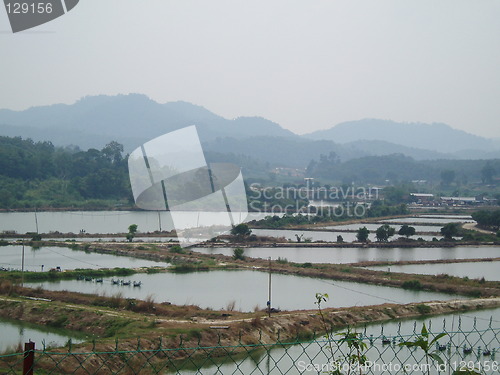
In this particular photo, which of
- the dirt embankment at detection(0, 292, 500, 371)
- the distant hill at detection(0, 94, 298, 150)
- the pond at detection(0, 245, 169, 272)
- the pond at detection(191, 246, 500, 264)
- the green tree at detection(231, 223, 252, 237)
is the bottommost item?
the pond at detection(191, 246, 500, 264)

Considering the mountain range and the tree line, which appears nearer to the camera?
the tree line

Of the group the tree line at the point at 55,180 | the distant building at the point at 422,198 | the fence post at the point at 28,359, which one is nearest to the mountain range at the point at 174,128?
the distant building at the point at 422,198

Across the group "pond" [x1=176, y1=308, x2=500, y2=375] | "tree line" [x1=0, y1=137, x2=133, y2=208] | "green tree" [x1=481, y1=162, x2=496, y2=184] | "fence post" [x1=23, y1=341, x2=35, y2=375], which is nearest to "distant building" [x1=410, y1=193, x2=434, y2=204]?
"green tree" [x1=481, y1=162, x2=496, y2=184]

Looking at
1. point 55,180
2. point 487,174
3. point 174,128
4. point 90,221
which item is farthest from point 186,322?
point 174,128

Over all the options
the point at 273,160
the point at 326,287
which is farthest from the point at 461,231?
the point at 273,160

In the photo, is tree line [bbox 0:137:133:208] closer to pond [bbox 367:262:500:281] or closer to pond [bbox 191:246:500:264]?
pond [bbox 191:246:500:264]

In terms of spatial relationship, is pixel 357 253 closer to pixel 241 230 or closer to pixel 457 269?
pixel 457 269
